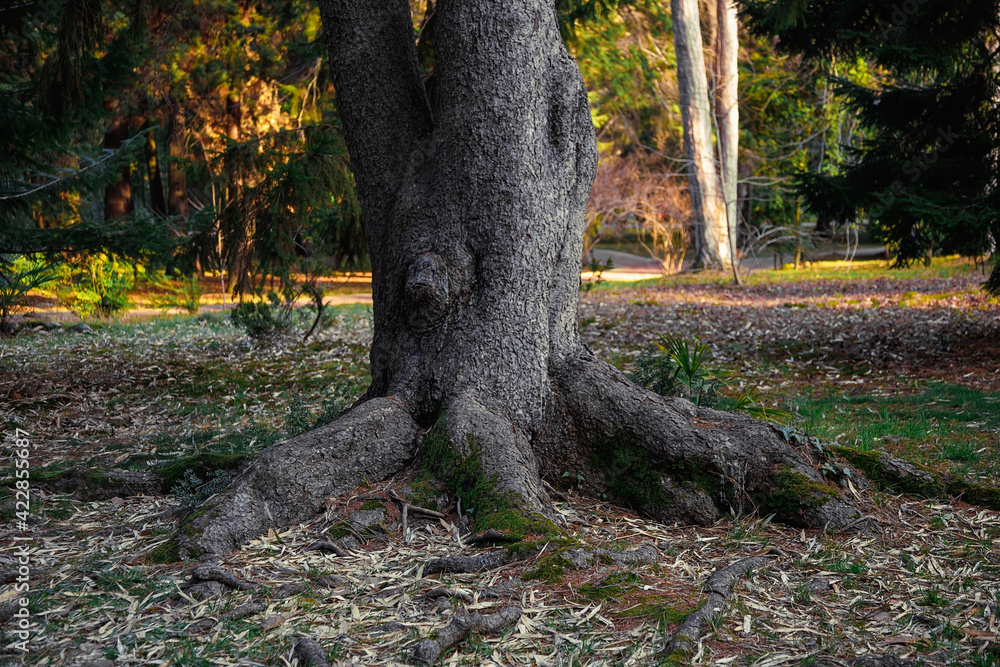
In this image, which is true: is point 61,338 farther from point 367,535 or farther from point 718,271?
point 718,271

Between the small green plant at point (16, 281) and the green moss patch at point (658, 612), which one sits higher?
the small green plant at point (16, 281)

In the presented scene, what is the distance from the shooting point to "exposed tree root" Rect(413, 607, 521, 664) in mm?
2537

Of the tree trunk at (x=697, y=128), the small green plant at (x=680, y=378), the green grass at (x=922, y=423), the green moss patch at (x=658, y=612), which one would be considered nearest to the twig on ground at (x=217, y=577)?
the green moss patch at (x=658, y=612)

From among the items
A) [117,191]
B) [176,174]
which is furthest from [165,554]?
[117,191]

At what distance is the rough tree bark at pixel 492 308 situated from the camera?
3.95 m

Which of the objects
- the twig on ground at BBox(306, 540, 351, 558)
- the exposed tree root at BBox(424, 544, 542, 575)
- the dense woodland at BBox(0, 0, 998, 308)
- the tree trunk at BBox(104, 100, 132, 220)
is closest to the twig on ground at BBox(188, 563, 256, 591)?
the twig on ground at BBox(306, 540, 351, 558)

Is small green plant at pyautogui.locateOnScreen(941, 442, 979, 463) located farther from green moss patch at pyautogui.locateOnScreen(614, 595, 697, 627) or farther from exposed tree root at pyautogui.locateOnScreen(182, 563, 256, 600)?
exposed tree root at pyautogui.locateOnScreen(182, 563, 256, 600)

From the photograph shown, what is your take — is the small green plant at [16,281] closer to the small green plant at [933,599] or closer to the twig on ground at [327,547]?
the twig on ground at [327,547]

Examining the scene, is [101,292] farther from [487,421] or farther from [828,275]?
[828,275]

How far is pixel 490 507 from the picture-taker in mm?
3564

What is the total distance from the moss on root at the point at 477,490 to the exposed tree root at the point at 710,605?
2.28 ft

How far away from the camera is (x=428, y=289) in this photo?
4172mm

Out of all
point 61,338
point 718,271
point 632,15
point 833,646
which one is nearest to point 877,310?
point 718,271

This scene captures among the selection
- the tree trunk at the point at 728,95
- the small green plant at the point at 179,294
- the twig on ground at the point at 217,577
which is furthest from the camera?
the tree trunk at the point at 728,95
